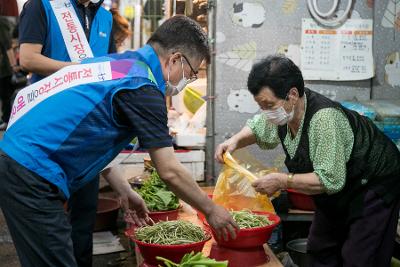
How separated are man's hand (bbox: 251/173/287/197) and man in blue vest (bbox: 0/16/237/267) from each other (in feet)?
2.60

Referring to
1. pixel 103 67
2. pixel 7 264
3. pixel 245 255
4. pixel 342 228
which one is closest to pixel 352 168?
pixel 342 228

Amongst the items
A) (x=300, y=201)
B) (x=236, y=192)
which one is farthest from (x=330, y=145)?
(x=300, y=201)

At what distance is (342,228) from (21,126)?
2225mm

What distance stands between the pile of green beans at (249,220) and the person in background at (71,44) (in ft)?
2.82

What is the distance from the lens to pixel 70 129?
2266mm

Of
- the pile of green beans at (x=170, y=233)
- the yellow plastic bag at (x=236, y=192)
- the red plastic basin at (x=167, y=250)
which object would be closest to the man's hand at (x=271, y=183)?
the yellow plastic bag at (x=236, y=192)

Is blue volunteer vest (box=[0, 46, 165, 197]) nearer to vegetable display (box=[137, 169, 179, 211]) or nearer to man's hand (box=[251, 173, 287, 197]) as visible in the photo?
man's hand (box=[251, 173, 287, 197])

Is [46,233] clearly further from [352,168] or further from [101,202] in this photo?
[101,202]

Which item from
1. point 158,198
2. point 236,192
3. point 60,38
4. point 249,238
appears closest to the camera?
point 249,238

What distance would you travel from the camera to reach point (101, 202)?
6.09 meters

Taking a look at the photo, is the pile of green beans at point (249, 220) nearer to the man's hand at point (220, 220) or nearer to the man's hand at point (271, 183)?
the man's hand at point (271, 183)

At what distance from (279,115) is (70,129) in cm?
139

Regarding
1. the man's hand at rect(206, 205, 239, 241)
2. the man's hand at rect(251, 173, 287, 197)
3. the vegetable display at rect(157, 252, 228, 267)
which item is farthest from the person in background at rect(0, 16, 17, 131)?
the man's hand at rect(206, 205, 239, 241)

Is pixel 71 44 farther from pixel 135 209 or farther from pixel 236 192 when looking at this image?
pixel 236 192
